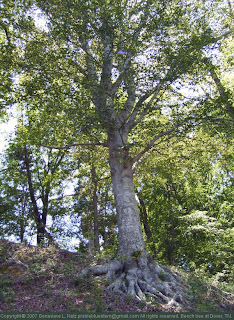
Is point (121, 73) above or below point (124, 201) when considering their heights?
above

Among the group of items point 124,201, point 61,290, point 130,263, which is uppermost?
point 124,201

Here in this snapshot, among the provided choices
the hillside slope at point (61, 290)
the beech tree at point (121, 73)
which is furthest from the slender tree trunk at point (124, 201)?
the hillside slope at point (61, 290)

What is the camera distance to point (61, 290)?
6.63m

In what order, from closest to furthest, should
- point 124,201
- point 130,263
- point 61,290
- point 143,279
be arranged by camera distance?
point 61,290
point 143,279
point 130,263
point 124,201

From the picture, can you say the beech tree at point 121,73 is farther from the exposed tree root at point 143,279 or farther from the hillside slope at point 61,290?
the hillside slope at point 61,290

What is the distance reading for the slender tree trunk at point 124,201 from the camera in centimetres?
814

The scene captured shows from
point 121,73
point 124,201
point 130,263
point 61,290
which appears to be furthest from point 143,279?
point 121,73

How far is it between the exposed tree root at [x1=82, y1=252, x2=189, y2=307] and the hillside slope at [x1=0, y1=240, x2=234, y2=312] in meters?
0.25

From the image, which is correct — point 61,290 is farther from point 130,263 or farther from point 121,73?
point 121,73

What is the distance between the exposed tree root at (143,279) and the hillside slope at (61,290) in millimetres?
245

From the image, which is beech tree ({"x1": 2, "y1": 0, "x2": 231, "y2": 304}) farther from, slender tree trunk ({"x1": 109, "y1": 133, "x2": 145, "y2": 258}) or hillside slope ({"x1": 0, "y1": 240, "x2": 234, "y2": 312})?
hillside slope ({"x1": 0, "y1": 240, "x2": 234, "y2": 312})

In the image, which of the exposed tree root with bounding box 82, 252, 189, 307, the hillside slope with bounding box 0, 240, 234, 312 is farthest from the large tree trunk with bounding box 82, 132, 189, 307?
the hillside slope with bounding box 0, 240, 234, 312

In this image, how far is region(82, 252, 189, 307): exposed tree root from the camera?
6.75 metres

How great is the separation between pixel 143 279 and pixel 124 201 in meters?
2.27
